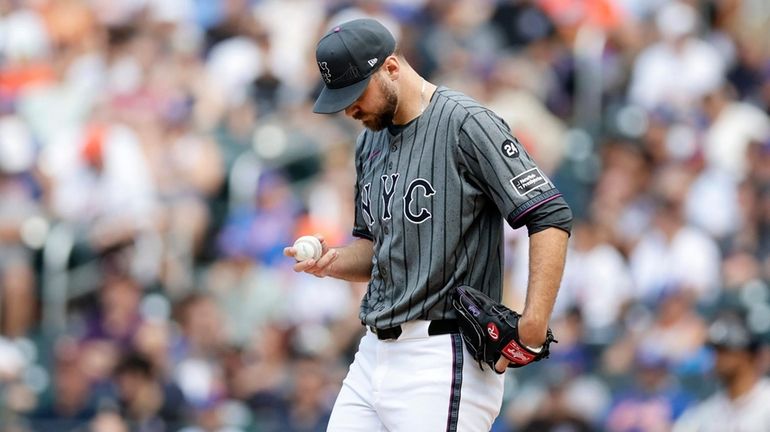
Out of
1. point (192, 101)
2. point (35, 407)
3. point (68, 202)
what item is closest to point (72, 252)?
point (68, 202)

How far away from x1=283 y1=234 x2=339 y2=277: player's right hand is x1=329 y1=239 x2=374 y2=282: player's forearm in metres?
0.04

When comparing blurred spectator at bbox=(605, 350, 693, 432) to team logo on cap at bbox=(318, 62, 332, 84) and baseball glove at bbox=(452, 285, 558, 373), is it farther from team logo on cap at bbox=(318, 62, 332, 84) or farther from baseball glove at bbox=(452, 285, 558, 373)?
team logo on cap at bbox=(318, 62, 332, 84)

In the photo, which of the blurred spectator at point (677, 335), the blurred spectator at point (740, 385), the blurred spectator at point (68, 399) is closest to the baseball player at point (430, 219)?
the blurred spectator at point (740, 385)

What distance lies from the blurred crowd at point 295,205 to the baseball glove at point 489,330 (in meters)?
3.14

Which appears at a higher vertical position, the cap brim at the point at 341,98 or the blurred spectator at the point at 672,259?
the cap brim at the point at 341,98

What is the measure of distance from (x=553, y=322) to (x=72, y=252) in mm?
3465

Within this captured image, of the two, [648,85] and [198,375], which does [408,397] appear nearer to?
[198,375]

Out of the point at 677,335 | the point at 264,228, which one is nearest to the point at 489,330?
the point at 677,335

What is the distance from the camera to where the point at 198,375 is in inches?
334

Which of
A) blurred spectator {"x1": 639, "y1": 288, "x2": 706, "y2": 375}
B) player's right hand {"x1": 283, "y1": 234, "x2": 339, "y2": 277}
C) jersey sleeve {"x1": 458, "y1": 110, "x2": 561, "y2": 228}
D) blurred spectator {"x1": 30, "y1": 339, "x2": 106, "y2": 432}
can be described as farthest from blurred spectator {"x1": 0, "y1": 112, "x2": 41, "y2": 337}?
jersey sleeve {"x1": 458, "y1": 110, "x2": 561, "y2": 228}

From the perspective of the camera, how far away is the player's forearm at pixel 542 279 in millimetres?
3527

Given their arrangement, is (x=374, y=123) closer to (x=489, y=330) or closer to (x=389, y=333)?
(x=389, y=333)

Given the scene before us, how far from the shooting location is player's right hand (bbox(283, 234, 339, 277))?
3.92m

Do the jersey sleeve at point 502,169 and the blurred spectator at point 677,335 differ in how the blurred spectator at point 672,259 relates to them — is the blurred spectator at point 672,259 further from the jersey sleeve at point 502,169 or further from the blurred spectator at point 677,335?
the jersey sleeve at point 502,169
